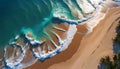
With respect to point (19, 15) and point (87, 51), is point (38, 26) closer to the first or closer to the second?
point (19, 15)

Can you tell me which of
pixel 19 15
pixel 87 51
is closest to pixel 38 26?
pixel 19 15

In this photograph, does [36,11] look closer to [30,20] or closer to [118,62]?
[30,20]

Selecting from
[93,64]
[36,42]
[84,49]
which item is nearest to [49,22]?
[36,42]

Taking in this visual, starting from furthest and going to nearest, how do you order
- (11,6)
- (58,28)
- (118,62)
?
(11,6) < (58,28) < (118,62)

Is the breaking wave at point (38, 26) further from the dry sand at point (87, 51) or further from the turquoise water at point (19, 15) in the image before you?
the dry sand at point (87, 51)

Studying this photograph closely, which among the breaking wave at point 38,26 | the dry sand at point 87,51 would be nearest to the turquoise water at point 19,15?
the breaking wave at point 38,26

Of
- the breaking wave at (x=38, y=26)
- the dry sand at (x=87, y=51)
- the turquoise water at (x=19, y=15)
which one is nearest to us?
the dry sand at (x=87, y=51)
